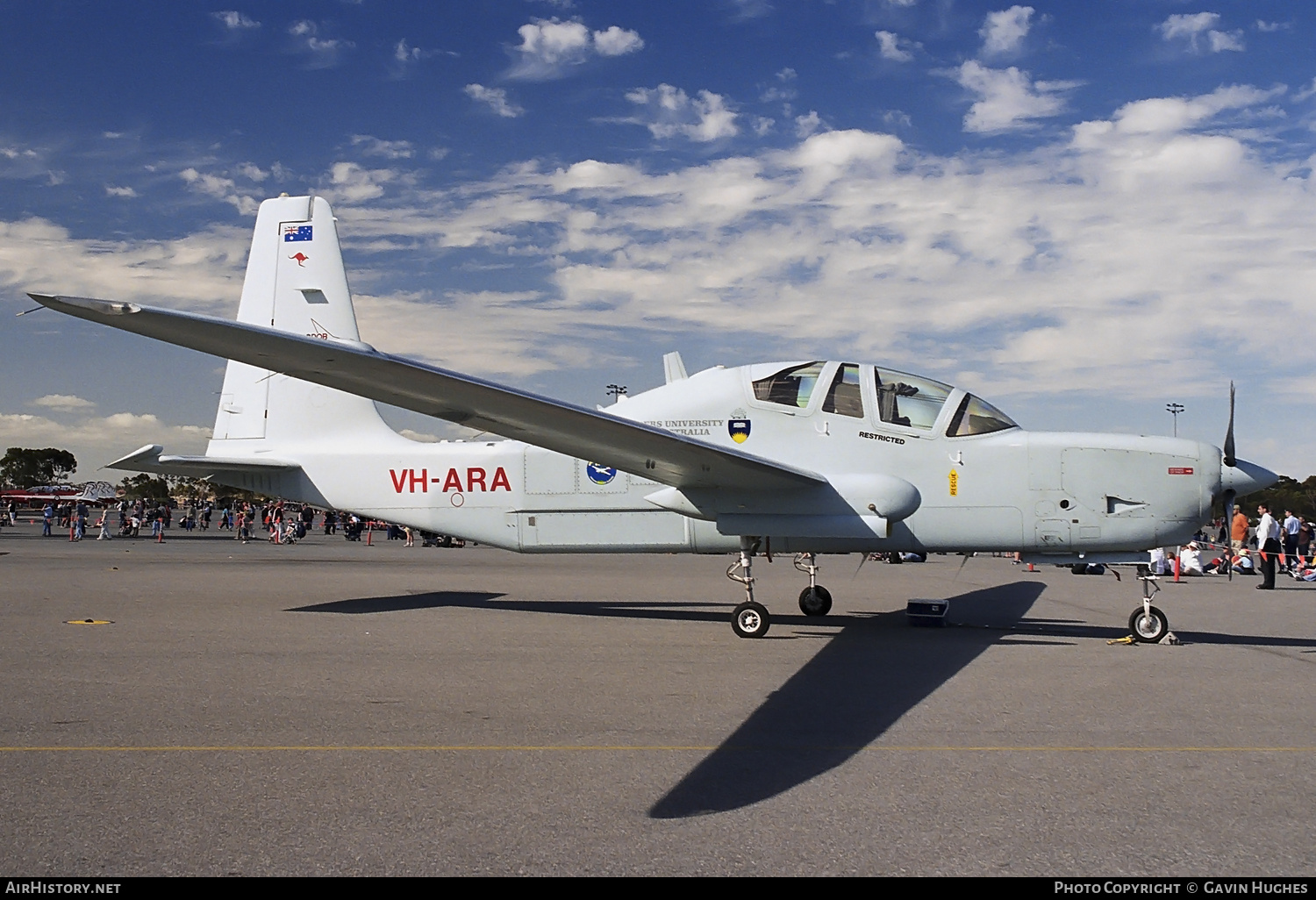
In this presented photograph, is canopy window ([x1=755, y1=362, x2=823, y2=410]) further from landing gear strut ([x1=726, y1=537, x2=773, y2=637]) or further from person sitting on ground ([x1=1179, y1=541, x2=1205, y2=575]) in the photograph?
person sitting on ground ([x1=1179, y1=541, x2=1205, y2=575])

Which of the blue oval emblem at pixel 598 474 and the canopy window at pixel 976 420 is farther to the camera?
the blue oval emblem at pixel 598 474

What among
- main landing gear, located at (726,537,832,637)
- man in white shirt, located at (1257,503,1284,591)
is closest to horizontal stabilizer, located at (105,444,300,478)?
main landing gear, located at (726,537,832,637)

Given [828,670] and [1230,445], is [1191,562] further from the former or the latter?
[828,670]

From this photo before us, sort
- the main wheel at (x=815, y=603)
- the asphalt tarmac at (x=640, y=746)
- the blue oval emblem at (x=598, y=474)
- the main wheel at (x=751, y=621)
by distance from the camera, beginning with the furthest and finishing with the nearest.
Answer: the main wheel at (x=815, y=603) → the blue oval emblem at (x=598, y=474) → the main wheel at (x=751, y=621) → the asphalt tarmac at (x=640, y=746)

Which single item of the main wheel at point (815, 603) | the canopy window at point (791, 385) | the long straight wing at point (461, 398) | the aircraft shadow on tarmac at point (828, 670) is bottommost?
the aircraft shadow on tarmac at point (828, 670)

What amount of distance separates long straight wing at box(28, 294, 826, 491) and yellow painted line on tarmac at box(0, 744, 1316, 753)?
2872 millimetres

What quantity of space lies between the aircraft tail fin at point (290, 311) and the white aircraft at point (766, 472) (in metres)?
0.95

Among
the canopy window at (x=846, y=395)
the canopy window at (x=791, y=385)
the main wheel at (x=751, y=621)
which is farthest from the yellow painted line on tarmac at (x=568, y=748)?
the canopy window at (x=791, y=385)

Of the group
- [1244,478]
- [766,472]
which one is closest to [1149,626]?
[1244,478]

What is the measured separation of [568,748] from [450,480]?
738 cm

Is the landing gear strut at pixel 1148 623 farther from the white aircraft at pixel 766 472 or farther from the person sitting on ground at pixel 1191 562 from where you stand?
the person sitting on ground at pixel 1191 562

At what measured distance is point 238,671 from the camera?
7547 mm

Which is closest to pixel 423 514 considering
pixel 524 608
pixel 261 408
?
pixel 524 608

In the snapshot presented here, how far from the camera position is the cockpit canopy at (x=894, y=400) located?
10.4m
